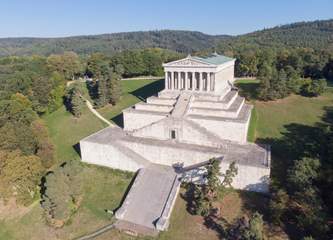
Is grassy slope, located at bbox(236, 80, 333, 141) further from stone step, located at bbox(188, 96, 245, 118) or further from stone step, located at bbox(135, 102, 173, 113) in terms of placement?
stone step, located at bbox(135, 102, 173, 113)

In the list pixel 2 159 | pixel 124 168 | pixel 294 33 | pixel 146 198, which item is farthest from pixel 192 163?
pixel 294 33

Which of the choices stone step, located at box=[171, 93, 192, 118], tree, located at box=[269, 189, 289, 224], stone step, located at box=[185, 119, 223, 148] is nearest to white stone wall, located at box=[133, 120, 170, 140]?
stone step, located at box=[171, 93, 192, 118]

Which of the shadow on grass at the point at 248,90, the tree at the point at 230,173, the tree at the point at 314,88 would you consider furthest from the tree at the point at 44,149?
the tree at the point at 314,88

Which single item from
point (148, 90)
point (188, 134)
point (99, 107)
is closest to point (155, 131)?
point (188, 134)

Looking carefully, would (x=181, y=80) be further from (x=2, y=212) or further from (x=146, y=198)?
(x=2, y=212)

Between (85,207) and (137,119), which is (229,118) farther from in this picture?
(85,207)

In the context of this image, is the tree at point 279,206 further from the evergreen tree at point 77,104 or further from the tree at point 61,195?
the evergreen tree at point 77,104

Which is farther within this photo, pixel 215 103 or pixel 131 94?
pixel 131 94
